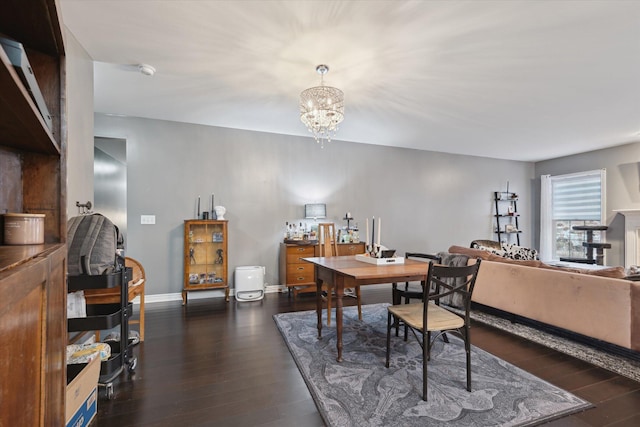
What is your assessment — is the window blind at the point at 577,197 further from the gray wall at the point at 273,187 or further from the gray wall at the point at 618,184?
the gray wall at the point at 273,187

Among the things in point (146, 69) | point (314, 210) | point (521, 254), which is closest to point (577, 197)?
point (521, 254)

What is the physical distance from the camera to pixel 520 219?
695 cm

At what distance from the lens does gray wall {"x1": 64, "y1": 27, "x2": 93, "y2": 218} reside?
222 cm

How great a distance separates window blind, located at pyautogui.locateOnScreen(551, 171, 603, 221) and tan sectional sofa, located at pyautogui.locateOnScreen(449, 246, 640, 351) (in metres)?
4.19

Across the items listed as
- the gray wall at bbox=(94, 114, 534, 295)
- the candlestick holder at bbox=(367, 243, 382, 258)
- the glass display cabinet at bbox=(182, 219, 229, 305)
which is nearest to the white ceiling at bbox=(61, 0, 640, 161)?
the gray wall at bbox=(94, 114, 534, 295)

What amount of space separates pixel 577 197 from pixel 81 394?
8.39 m

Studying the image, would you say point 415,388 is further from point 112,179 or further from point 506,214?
point 506,214

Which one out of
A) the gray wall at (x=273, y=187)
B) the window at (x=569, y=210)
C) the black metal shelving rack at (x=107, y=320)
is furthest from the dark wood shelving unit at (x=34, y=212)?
the window at (x=569, y=210)

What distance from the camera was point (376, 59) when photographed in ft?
8.55

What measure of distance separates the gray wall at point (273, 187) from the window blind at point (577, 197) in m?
1.31

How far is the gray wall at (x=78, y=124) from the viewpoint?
222 centimetres

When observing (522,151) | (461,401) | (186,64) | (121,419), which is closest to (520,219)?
(522,151)

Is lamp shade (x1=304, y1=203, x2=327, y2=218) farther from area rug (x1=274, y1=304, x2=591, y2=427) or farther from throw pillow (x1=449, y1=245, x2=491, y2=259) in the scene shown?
area rug (x1=274, y1=304, x2=591, y2=427)

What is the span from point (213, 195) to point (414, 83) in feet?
10.8
